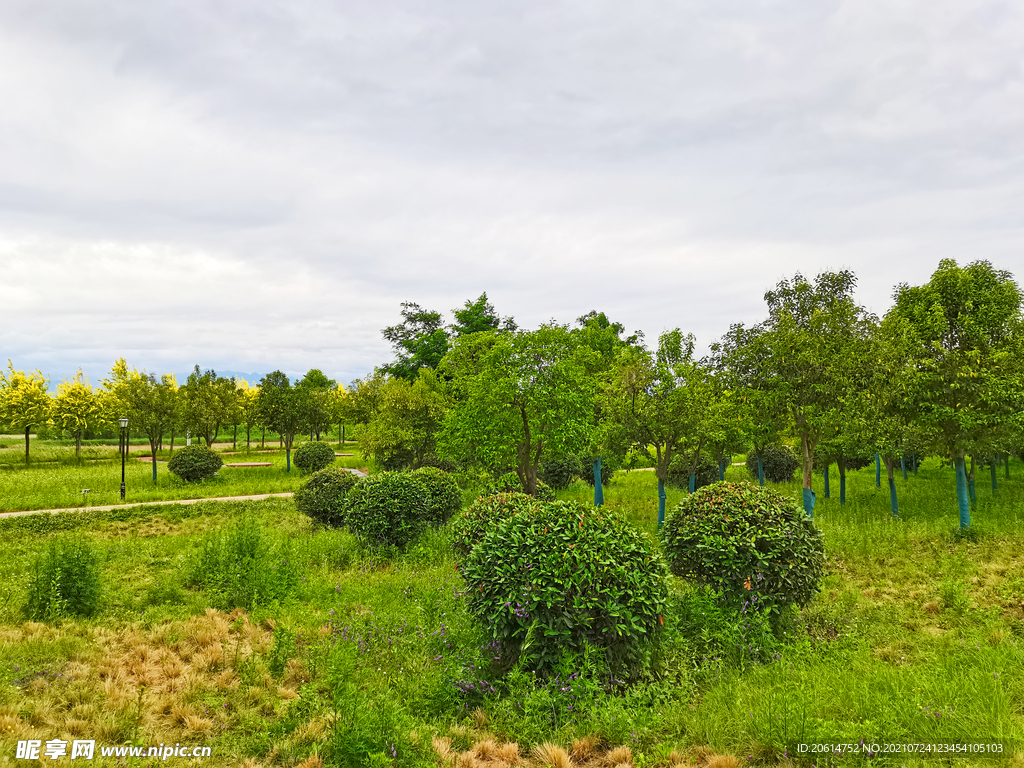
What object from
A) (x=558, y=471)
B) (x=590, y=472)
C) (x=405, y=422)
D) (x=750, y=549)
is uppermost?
(x=405, y=422)

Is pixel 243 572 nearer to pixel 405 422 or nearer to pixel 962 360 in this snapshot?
pixel 405 422

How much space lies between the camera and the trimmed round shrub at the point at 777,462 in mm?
27172

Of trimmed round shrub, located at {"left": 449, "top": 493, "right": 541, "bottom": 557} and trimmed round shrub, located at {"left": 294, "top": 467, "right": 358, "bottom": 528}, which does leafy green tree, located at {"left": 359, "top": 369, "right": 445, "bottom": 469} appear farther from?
trimmed round shrub, located at {"left": 449, "top": 493, "right": 541, "bottom": 557}

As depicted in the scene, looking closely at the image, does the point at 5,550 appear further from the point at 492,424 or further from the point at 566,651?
the point at 566,651

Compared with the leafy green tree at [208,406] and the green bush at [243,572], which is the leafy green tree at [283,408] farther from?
the green bush at [243,572]

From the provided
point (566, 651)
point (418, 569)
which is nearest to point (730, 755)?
point (566, 651)

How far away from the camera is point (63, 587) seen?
275 inches

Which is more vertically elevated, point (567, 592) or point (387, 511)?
point (567, 592)

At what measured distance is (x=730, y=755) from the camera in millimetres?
3629

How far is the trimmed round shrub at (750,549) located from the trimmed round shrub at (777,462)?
22135mm

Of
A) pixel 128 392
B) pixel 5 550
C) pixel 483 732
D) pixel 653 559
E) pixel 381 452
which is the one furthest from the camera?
pixel 128 392

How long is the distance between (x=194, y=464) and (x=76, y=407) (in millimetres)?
13399

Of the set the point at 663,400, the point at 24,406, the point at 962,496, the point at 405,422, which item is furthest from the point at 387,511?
the point at 24,406

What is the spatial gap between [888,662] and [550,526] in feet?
13.2
